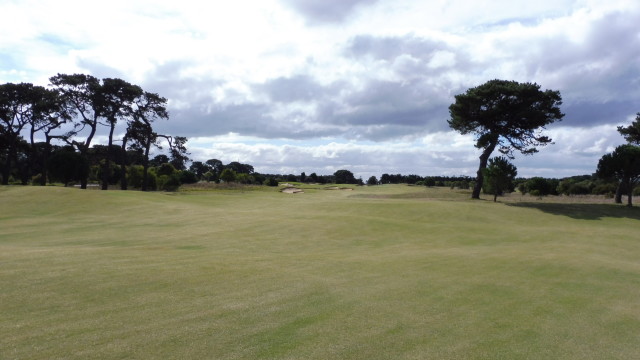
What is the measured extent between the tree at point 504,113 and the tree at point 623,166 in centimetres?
692

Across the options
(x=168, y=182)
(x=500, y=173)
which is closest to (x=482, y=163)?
(x=500, y=173)

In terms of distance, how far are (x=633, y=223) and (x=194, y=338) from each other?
3901 cm

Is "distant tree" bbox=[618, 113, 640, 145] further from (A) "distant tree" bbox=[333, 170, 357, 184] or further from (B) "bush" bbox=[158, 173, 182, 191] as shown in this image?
(A) "distant tree" bbox=[333, 170, 357, 184]

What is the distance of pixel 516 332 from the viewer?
294 inches

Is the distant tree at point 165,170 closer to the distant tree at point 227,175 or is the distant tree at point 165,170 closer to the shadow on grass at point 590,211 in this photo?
the distant tree at point 227,175

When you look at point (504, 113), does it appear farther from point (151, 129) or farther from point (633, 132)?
point (151, 129)

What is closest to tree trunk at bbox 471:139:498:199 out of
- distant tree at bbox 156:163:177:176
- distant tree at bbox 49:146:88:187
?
distant tree at bbox 49:146:88:187

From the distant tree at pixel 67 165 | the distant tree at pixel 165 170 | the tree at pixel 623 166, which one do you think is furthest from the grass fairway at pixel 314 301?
the distant tree at pixel 165 170

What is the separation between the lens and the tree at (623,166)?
45.6 meters

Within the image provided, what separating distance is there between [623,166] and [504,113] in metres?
13.9

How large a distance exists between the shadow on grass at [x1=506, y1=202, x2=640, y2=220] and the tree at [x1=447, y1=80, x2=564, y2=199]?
332 inches

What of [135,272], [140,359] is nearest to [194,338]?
[140,359]

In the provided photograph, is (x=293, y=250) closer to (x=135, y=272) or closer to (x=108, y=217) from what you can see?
(x=135, y=272)

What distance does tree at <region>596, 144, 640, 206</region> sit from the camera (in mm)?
45625
